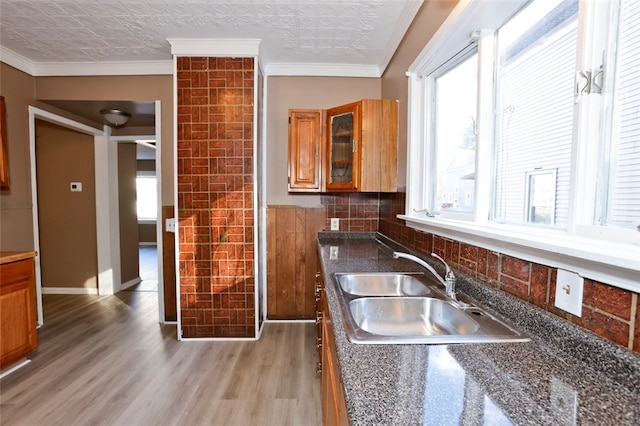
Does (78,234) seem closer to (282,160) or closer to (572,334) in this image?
(282,160)

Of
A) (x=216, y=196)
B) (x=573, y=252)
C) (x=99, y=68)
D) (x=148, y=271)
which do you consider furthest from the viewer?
(x=148, y=271)

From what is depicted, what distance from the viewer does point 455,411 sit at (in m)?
0.57

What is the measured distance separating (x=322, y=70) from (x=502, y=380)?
2.85 metres

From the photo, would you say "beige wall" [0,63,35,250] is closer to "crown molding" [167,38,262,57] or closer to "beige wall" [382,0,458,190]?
"crown molding" [167,38,262,57]

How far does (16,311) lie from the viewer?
2084 millimetres

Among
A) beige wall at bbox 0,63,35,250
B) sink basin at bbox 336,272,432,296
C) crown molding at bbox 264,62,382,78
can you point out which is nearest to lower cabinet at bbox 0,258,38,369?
beige wall at bbox 0,63,35,250

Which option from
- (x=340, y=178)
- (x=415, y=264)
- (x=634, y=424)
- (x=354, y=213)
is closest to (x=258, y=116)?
(x=340, y=178)

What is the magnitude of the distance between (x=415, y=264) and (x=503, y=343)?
0.97 meters

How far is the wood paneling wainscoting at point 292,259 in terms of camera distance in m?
2.91

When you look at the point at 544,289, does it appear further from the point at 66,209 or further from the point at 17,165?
the point at 66,209

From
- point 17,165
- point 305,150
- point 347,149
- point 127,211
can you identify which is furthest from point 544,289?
point 127,211

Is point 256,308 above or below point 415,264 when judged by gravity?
below

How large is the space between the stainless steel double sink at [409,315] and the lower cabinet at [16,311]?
90.7 inches

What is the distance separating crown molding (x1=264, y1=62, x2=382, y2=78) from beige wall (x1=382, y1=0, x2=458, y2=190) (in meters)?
0.19
